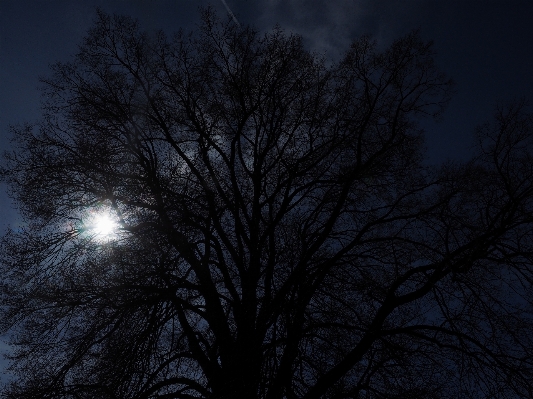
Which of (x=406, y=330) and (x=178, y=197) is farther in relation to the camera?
(x=178, y=197)

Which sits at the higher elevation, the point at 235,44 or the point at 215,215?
the point at 235,44

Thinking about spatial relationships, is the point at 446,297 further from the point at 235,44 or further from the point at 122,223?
the point at 235,44

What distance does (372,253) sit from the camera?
9109 mm

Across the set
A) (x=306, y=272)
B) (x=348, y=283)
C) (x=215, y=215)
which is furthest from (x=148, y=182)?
(x=348, y=283)

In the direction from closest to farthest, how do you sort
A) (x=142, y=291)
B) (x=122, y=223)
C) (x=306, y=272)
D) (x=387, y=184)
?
(x=142, y=291), (x=306, y=272), (x=122, y=223), (x=387, y=184)

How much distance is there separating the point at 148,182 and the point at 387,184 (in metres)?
5.07

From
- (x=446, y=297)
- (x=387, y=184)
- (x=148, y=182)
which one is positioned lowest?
(x=446, y=297)

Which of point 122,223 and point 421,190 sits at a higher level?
point 421,190

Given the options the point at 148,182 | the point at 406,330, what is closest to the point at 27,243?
the point at 148,182

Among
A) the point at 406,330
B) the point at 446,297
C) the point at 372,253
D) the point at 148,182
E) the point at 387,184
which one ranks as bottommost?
the point at 406,330

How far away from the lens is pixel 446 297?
8031 mm

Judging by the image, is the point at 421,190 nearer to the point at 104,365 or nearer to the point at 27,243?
the point at 104,365

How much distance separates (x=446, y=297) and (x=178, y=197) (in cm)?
517

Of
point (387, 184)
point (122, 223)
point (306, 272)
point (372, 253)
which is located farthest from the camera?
point (387, 184)
